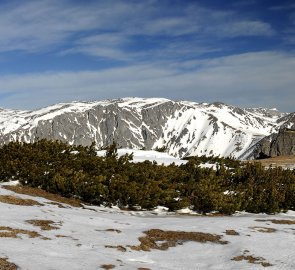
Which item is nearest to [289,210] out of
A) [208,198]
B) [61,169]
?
[208,198]

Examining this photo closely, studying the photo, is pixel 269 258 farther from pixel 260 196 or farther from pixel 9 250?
pixel 260 196

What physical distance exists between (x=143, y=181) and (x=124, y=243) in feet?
37.8

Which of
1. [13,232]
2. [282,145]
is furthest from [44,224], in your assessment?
[282,145]

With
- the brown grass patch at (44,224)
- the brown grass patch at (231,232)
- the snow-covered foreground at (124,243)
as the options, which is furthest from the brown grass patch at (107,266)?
the brown grass patch at (231,232)

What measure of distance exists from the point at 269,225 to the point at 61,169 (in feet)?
43.1

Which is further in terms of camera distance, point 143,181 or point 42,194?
point 143,181

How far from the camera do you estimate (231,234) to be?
1698cm

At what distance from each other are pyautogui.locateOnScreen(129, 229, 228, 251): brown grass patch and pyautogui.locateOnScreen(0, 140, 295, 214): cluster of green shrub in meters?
6.56

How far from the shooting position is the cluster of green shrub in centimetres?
2370

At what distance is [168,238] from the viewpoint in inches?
Result: 635

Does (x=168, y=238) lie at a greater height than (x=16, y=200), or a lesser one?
lesser

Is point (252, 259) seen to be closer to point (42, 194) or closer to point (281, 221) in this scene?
point (281, 221)

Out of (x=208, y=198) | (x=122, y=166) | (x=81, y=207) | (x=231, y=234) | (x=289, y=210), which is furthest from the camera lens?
(x=122, y=166)

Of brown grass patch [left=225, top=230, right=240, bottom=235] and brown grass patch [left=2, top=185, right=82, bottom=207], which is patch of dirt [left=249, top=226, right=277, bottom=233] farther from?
brown grass patch [left=2, top=185, right=82, bottom=207]
